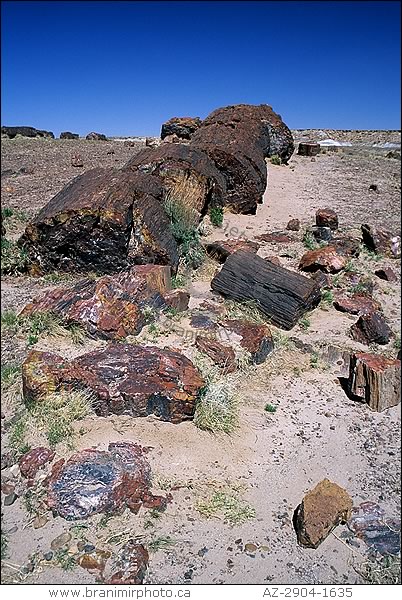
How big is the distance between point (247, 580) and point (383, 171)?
1489 centimetres

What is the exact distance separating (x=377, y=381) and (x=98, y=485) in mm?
2848

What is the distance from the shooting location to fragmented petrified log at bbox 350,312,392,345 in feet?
22.1

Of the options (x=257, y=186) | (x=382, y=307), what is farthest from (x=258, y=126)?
(x=382, y=307)

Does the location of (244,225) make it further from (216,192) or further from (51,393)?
(51,393)

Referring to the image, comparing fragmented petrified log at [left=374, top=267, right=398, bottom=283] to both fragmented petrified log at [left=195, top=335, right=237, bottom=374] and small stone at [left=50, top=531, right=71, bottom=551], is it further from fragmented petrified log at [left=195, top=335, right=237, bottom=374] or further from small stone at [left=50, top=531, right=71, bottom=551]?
small stone at [left=50, top=531, right=71, bottom=551]

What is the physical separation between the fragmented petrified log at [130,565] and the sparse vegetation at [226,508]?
55 centimetres

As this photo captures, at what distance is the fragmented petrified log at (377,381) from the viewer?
17.4ft

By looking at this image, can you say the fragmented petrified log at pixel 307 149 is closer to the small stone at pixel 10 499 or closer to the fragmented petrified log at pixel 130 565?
the small stone at pixel 10 499

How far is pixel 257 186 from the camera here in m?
10.9

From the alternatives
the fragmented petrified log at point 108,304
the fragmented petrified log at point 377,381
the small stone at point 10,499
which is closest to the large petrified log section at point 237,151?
the fragmented petrified log at point 108,304

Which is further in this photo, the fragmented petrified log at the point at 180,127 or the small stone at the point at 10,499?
the fragmented petrified log at the point at 180,127

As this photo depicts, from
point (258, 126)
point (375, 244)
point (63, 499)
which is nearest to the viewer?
point (63, 499)

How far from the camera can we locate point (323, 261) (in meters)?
8.62

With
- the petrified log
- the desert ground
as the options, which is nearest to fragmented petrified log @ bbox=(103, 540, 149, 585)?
the desert ground
